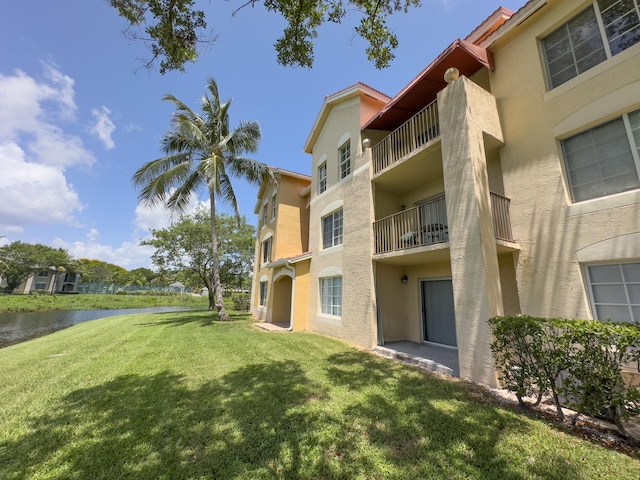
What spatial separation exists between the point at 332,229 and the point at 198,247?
17219 mm

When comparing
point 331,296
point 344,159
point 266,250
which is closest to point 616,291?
point 331,296

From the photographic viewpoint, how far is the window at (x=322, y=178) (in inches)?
541

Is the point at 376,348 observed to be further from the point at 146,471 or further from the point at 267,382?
the point at 146,471

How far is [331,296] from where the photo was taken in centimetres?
1173

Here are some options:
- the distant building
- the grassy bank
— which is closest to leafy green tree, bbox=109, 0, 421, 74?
the grassy bank

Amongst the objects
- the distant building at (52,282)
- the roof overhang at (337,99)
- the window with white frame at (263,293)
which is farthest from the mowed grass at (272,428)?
the distant building at (52,282)

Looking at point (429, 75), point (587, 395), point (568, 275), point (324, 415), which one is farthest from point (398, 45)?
point (324, 415)

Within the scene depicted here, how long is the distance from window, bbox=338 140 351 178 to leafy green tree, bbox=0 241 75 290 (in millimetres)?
63648

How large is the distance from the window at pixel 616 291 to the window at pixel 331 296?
296 inches

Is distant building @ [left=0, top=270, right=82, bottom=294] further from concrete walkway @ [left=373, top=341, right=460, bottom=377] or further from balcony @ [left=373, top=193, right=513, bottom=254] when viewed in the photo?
concrete walkway @ [left=373, top=341, right=460, bottom=377]

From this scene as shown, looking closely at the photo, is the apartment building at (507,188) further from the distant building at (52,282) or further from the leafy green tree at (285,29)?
the distant building at (52,282)

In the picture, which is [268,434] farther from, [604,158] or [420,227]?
[604,158]

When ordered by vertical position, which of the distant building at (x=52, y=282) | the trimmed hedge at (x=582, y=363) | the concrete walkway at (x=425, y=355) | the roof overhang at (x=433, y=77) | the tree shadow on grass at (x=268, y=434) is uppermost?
the roof overhang at (x=433, y=77)

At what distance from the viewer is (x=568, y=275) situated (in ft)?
18.6
